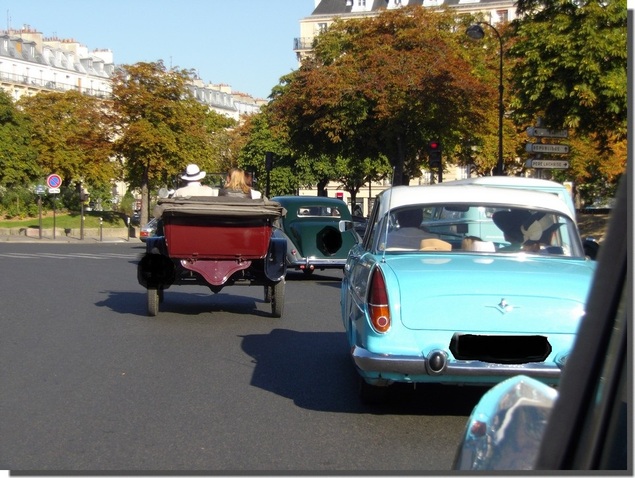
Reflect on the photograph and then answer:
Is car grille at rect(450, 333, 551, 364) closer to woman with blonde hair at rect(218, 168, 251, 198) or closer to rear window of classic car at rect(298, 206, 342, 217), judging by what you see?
woman with blonde hair at rect(218, 168, 251, 198)

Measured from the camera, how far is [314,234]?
2173cm

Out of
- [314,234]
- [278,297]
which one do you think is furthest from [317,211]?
[278,297]

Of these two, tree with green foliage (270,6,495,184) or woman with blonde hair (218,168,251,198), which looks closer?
woman with blonde hair (218,168,251,198)

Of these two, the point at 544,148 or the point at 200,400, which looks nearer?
the point at 200,400

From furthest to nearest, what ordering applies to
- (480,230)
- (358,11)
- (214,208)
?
(358,11) → (214,208) → (480,230)

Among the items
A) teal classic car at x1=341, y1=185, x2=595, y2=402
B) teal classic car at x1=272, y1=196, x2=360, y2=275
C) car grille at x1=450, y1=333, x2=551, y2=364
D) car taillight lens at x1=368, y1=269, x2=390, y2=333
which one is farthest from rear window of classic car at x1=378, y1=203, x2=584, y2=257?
teal classic car at x1=272, y1=196, x2=360, y2=275

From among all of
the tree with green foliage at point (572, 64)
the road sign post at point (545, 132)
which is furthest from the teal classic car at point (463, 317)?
the tree with green foliage at point (572, 64)

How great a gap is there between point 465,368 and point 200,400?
211cm

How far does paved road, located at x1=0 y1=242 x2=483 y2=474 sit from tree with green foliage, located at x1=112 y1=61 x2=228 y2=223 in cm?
4182

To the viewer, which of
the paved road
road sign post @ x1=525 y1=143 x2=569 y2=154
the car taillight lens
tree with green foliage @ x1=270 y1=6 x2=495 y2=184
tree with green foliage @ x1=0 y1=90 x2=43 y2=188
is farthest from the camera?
tree with green foliage @ x1=0 y1=90 x2=43 y2=188

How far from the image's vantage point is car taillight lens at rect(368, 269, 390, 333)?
22.9 ft

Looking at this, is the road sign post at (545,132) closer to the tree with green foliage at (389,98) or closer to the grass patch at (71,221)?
the tree with green foliage at (389,98)

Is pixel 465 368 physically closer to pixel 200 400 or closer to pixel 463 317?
pixel 463 317

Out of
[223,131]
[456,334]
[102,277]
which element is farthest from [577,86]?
[223,131]
